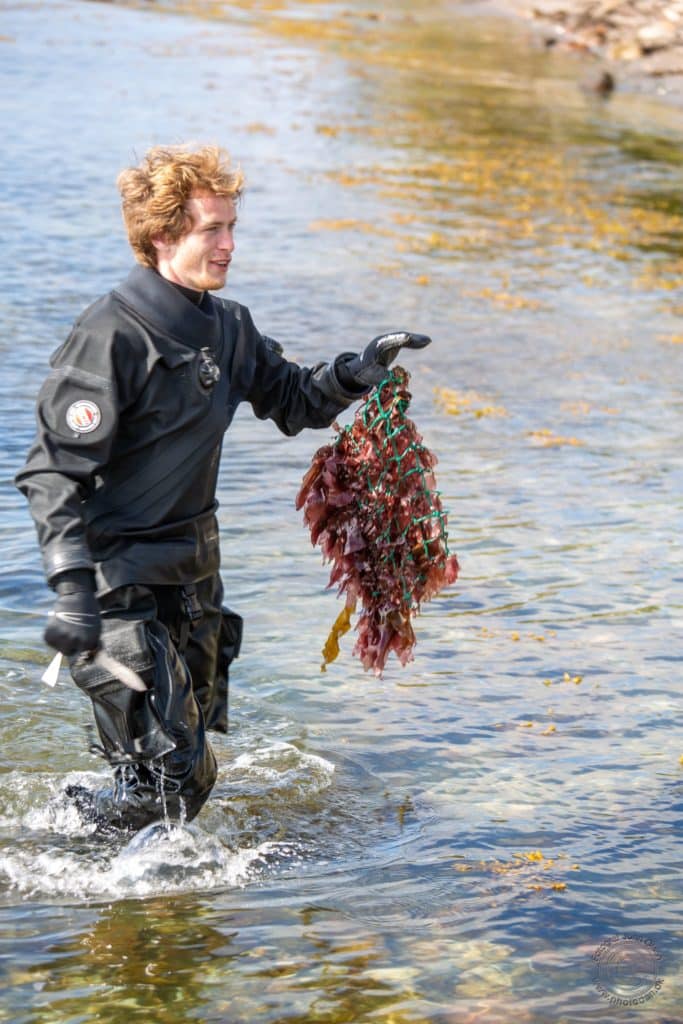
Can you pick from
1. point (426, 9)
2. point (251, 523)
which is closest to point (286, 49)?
point (426, 9)

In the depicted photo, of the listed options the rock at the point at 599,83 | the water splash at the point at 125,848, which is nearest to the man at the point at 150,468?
the water splash at the point at 125,848

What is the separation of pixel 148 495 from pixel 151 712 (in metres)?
0.66

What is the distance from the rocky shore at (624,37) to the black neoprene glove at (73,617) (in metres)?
29.6

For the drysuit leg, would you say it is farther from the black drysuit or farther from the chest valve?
the chest valve

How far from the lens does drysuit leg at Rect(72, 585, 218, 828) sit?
5191 mm

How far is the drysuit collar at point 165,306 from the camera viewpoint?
16.8 feet

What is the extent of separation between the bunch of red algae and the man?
9.5 inches

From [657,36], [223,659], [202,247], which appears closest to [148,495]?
[202,247]

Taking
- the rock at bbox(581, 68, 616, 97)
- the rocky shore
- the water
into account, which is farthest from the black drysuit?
the rock at bbox(581, 68, 616, 97)

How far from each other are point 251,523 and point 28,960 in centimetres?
460

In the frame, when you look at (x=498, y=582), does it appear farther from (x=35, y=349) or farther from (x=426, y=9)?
(x=426, y=9)

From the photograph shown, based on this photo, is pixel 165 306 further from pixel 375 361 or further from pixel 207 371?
pixel 375 361

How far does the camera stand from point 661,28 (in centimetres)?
Answer: 3662

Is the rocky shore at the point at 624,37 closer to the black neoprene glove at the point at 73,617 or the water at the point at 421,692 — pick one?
the water at the point at 421,692
